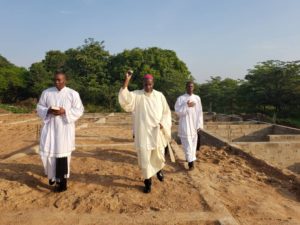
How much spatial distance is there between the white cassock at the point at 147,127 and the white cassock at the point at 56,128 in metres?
0.73

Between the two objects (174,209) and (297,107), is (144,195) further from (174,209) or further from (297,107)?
(297,107)

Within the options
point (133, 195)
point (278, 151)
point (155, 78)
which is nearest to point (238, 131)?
point (278, 151)

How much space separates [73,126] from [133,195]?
4.27 feet

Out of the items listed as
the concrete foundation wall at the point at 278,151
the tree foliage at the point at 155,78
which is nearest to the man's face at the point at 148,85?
the concrete foundation wall at the point at 278,151

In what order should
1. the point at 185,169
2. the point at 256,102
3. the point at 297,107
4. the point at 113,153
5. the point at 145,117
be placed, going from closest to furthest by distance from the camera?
the point at 145,117 → the point at 185,169 → the point at 113,153 → the point at 297,107 → the point at 256,102

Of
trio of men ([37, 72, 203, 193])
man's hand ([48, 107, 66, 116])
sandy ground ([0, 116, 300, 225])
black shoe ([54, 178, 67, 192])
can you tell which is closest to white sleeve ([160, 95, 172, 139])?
trio of men ([37, 72, 203, 193])

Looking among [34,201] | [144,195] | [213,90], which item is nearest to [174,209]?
[144,195]

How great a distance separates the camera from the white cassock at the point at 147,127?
4379mm

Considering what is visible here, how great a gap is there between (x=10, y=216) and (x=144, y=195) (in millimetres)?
1645

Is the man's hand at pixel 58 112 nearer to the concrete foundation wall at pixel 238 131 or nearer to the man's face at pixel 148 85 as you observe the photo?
the man's face at pixel 148 85

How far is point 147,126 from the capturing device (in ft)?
14.6

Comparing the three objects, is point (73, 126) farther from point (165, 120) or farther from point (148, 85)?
point (165, 120)

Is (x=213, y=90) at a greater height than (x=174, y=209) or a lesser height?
greater

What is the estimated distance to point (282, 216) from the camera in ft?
12.5
